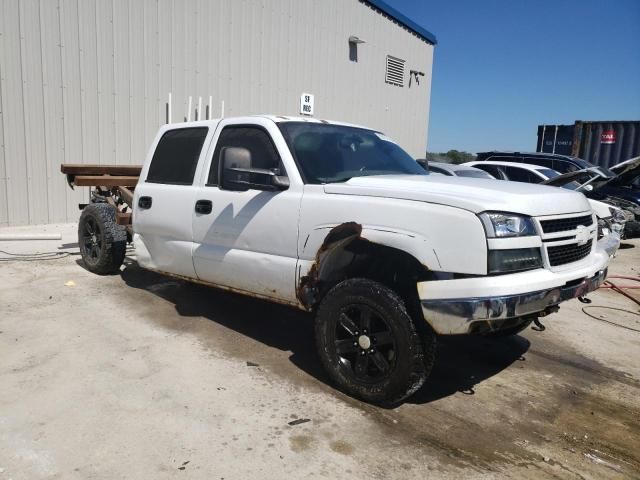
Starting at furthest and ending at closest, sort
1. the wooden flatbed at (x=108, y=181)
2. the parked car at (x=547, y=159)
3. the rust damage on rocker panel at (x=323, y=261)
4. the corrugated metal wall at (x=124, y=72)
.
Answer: the parked car at (x=547, y=159), the corrugated metal wall at (x=124, y=72), the wooden flatbed at (x=108, y=181), the rust damage on rocker panel at (x=323, y=261)

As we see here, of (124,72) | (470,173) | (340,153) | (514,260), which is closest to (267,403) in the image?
(514,260)

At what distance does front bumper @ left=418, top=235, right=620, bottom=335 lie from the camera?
2.92 metres

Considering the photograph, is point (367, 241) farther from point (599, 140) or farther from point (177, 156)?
point (599, 140)

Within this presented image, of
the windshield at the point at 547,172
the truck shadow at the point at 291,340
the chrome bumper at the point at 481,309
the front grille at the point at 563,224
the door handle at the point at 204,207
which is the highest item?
the windshield at the point at 547,172

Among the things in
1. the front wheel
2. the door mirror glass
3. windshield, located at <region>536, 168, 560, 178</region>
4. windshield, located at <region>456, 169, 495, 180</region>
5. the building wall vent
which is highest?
the building wall vent

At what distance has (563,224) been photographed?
3.36 m

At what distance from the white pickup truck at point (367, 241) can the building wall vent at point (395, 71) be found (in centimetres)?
1302

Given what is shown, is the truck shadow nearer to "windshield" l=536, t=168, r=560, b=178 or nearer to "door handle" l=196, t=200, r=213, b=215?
"door handle" l=196, t=200, r=213, b=215

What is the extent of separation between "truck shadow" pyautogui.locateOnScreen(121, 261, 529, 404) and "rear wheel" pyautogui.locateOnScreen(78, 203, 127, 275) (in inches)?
14.1

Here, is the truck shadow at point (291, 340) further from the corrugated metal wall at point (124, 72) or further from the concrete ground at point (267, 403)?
the corrugated metal wall at point (124, 72)

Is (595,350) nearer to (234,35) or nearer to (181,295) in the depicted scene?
(181,295)

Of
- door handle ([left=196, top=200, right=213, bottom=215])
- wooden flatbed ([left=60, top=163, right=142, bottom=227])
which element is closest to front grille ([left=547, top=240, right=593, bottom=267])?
door handle ([left=196, top=200, right=213, bottom=215])

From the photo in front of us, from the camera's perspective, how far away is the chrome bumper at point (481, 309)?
2.92 m

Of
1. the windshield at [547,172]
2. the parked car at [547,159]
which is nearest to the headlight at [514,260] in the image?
the windshield at [547,172]
